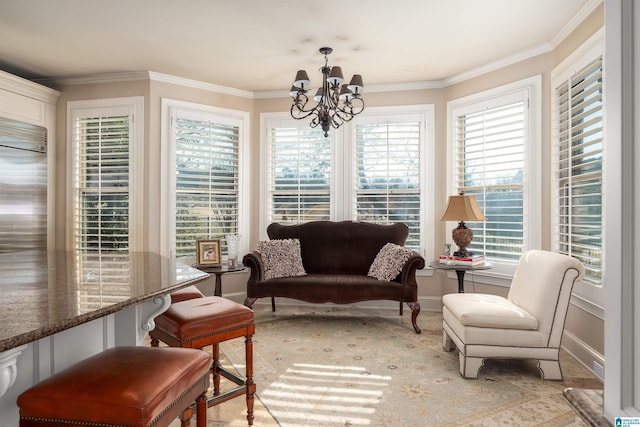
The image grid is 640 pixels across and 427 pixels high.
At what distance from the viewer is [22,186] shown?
4227 millimetres

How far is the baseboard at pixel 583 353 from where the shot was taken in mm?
2839

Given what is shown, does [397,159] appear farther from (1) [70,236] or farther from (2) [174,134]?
(1) [70,236]

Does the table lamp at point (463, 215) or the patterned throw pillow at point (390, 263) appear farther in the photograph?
the patterned throw pillow at point (390, 263)

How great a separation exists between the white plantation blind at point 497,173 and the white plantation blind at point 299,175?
1.62 m

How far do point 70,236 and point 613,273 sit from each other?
5170mm

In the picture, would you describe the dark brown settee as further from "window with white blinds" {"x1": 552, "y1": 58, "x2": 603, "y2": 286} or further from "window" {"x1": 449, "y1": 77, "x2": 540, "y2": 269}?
"window with white blinds" {"x1": 552, "y1": 58, "x2": 603, "y2": 286}

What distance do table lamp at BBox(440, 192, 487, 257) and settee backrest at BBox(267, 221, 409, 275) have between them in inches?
26.7

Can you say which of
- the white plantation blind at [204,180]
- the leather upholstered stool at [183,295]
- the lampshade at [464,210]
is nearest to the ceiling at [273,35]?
the white plantation blind at [204,180]

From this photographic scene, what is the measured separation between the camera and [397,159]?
16.1 ft

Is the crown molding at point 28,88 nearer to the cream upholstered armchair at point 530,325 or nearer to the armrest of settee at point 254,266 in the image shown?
the armrest of settee at point 254,266

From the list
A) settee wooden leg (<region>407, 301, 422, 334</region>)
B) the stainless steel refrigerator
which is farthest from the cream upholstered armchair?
the stainless steel refrigerator

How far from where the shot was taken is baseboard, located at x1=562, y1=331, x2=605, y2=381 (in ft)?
9.31

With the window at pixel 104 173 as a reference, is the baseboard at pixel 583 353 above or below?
below

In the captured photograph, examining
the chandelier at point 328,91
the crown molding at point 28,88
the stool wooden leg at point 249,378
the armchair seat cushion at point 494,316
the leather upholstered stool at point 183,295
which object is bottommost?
the stool wooden leg at point 249,378
